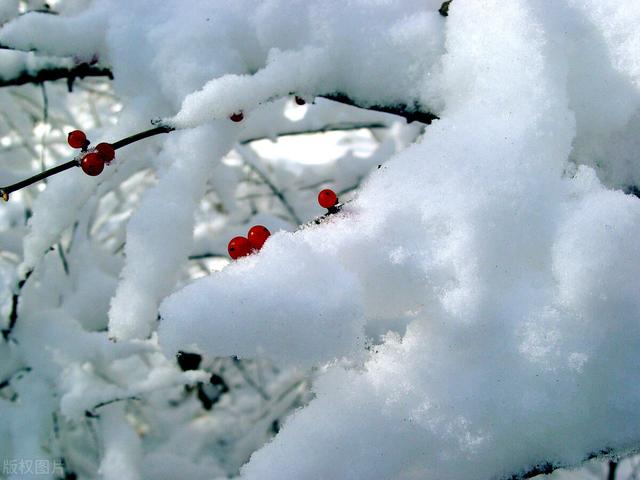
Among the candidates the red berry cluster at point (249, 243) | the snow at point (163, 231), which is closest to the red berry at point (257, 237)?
the red berry cluster at point (249, 243)

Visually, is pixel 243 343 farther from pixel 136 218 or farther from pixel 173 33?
pixel 173 33

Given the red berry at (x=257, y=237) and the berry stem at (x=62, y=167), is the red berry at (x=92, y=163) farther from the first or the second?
the red berry at (x=257, y=237)

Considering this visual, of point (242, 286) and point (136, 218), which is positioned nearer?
point (242, 286)

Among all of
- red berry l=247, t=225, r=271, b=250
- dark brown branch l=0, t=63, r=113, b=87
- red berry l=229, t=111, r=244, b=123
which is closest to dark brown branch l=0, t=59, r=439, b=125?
dark brown branch l=0, t=63, r=113, b=87

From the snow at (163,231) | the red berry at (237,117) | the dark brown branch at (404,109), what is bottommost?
the snow at (163,231)

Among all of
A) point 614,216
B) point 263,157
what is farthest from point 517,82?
point 263,157

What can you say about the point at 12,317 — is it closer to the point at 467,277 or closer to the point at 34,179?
the point at 34,179

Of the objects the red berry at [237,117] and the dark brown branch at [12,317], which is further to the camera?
the dark brown branch at [12,317]

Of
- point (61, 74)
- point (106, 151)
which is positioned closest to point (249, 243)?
point (106, 151)
